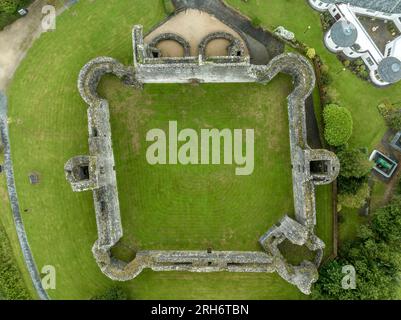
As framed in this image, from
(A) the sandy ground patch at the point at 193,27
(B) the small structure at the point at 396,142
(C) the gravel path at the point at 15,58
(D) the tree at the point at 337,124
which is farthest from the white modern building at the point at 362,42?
(C) the gravel path at the point at 15,58

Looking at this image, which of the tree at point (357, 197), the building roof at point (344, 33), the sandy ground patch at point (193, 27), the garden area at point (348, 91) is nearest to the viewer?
the tree at point (357, 197)

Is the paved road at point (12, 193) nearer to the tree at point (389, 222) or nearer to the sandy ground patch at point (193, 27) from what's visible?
the sandy ground patch at point (193, 27)

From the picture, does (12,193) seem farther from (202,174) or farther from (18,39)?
(202,174)

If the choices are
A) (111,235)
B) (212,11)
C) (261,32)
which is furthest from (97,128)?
(261,32)

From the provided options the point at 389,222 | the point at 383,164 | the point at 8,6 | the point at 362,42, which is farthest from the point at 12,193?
the point at 362,42
